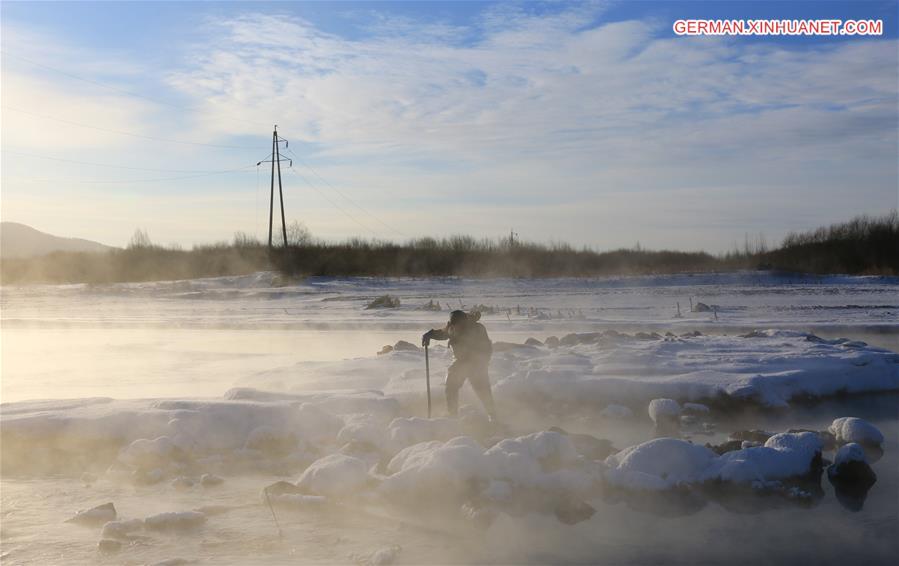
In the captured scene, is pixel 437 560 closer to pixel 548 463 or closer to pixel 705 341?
pixel 548 463

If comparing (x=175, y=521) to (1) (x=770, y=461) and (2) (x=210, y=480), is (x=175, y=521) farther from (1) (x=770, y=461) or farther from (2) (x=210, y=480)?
(1) (x=770, y=461)

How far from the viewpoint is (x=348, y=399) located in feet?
32.5

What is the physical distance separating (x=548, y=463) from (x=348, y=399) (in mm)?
3138

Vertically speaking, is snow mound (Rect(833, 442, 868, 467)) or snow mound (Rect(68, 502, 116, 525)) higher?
snow mound (Rect(833, 442, 868, 467))

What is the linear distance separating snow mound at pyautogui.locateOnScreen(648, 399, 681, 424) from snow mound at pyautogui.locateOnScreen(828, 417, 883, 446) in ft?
5.79

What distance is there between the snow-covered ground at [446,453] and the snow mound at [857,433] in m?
0.02

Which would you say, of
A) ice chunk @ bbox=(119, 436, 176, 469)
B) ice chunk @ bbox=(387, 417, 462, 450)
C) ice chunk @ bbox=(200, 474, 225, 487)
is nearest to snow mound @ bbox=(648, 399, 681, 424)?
ice chunk @ bbox=(387, 417, 462, 450)

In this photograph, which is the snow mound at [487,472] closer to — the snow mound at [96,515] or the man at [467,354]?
the man at [467,354]

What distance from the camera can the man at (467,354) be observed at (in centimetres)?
918

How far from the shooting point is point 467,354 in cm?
924

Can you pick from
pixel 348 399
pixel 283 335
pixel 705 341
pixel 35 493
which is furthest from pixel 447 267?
pixel 35 493

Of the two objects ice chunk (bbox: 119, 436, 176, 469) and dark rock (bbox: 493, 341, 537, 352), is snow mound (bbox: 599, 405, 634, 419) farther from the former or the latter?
ice chunk (bbox: 119, 436, 176, 469)

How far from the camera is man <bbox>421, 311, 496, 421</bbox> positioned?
9.18 metres

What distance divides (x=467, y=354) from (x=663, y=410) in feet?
8.22
